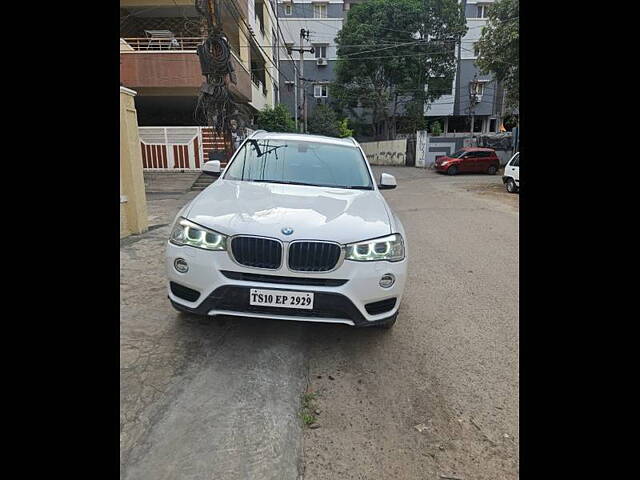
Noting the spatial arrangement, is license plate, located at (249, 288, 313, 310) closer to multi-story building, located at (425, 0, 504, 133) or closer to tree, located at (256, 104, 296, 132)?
tree, located at (256, 104, 296, 132)

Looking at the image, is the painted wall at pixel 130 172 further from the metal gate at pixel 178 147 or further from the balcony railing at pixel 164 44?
the balcony railing at pixel 164 44

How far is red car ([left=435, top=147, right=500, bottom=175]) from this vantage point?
22.2 meters

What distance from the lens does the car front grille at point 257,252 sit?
257cm

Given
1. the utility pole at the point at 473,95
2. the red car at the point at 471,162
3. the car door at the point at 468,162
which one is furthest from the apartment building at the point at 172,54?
the utility pole at the point at 473,95

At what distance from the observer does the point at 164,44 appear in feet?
55.2

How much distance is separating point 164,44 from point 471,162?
55.0ft

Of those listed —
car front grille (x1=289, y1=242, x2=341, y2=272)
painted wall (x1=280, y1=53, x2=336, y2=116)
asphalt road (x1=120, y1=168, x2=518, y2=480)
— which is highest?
painted wall (x1=280, y1=53, x2=336, y2=116)

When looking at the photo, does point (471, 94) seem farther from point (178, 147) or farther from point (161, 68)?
point (178, 147)

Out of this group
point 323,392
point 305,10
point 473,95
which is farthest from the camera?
point 305,10

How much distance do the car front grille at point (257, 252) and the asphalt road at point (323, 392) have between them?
0.71 m

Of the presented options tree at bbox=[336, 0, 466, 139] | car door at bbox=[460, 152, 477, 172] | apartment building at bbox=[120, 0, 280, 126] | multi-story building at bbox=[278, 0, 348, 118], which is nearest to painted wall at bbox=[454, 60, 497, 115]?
tree at bbox=[336, 0, 466, 139]

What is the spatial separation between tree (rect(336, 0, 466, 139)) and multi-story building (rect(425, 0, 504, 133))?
332 centimetres

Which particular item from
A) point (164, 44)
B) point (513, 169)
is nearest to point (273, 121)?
point (164, 44)
